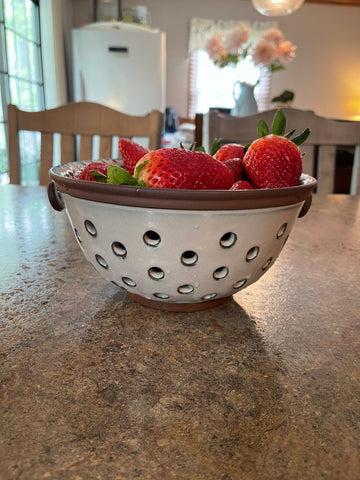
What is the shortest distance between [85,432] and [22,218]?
0.53m

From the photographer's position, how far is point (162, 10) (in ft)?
17.2

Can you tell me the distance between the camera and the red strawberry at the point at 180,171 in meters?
0.32

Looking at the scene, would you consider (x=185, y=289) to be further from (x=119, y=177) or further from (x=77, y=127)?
(x=77, y=127)

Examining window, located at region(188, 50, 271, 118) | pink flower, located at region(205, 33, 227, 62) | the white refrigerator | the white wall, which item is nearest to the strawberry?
pink flower, located at region(205, 33, 227, 62)

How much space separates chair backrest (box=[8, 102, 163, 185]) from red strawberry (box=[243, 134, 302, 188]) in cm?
89

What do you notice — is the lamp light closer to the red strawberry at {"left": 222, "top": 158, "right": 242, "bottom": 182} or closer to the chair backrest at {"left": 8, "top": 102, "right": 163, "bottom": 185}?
the chair backrest at {"left": 8, "top": 102, "right": 163, "bottom": 185}

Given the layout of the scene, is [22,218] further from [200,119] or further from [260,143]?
[200,119]

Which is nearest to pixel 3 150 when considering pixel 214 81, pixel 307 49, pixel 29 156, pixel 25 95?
pixel 29 156

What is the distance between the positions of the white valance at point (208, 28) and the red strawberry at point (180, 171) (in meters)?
5.57

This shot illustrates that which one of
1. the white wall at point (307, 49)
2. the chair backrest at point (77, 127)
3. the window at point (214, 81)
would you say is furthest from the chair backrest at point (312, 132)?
the white wall at point (307, 49)

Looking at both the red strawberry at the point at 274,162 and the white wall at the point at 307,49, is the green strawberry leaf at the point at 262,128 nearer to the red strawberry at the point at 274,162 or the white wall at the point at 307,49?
the red strawberry at the point at 274,162

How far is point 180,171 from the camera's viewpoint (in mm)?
319

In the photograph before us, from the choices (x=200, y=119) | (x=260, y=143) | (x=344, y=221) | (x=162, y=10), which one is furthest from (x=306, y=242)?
(x=162, y=10)

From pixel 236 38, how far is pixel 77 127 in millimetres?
1344
